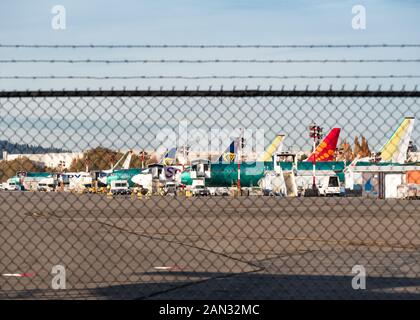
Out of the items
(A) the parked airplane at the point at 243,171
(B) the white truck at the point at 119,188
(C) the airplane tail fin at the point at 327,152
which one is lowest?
(B) the white truck at the point at 119,188

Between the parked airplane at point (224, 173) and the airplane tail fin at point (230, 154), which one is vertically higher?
the airplane tail fin at point (230, 154)

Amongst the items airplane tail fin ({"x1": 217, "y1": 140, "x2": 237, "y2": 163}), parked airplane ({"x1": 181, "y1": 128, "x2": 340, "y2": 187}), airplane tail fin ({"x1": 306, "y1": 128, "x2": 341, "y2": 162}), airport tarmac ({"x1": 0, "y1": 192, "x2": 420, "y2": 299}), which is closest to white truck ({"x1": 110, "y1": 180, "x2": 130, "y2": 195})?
parked airplane ({"x1": 181, "y1": 128, "x2": 340, "y2": 187})

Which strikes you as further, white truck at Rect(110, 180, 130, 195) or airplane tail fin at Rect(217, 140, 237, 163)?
white truck at Rect(110, 180, 130, 195)

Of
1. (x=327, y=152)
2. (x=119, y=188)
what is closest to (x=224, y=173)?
(x=119, y=188)

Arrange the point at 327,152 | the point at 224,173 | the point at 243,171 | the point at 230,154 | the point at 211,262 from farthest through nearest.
A: the point at 327,152 < the point at 243,171 < the point at 224,173 < the point at 230,154 < the point at 211,262

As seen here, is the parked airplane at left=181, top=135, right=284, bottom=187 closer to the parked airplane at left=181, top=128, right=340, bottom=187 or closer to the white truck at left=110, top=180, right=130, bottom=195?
the parked airplane at left=181, top=128, right=340, bottom=187

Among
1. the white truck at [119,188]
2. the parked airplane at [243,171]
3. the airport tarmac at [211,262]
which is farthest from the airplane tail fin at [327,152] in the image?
the airport tarmac at [211,262]

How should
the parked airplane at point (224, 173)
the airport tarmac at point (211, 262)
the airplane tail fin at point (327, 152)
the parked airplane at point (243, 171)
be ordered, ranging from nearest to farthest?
1. the airport tarmac at point (211, 262)
2. the parked airplane at point (224, 173)
3. the parked airplane at point (243, 171)
4. the airplane tail fin at point (327, 152)

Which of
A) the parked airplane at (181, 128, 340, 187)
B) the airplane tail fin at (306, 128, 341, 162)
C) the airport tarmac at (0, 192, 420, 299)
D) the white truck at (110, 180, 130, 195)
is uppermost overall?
the airplane tail fin at (306, 128, 341, 162)

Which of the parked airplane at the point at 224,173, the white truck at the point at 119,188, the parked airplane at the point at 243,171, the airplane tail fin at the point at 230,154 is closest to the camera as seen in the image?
the airplane tail fin at the point at 230,154

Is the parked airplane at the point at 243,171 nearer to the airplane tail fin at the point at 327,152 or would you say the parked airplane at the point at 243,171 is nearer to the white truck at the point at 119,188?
the airplane tail fin at the point at 327,152

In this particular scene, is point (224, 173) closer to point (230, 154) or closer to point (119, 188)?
point (119, 188)
